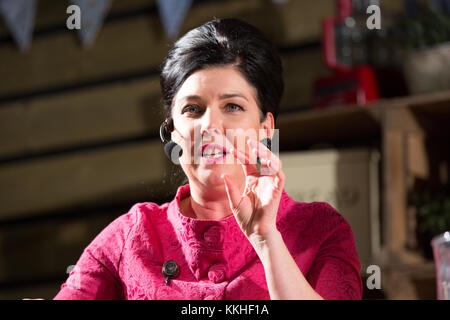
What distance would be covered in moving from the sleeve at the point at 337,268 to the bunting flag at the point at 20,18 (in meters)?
2.18

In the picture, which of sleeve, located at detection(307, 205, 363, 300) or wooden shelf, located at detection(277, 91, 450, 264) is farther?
wooden shelf, located at detection(277, 91, 450, 264)

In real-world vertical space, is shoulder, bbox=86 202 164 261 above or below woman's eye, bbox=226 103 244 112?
below

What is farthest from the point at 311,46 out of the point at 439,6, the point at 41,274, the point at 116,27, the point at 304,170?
the point at 41,274

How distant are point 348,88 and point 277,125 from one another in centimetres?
26

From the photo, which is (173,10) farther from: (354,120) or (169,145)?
(169,145)

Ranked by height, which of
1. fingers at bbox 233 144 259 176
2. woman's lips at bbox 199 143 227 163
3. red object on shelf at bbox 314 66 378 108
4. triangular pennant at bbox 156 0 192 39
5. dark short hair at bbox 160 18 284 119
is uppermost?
triangular pennant at bbox 156 0 192 39

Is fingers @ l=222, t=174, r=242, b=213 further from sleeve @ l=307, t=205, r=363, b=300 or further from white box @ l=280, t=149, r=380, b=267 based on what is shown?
white box @ l=280, t=149, r=380, b=267

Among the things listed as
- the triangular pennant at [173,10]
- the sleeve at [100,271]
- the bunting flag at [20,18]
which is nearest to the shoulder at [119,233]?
the sleeve at [100,271]

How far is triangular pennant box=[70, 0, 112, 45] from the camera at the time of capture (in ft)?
8.32

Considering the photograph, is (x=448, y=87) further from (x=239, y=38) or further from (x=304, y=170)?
(x=239, y=38)

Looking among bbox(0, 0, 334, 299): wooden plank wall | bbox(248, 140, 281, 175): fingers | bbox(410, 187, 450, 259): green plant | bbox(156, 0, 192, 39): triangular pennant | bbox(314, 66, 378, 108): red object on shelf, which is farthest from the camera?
bbox(0, 0, 334, 299): wooden plank wall

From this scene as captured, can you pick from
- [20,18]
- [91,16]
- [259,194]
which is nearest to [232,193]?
[259,194]

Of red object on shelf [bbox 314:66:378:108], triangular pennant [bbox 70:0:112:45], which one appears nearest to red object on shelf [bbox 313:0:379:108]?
red object on shelf [bbox 314:66:378:108]

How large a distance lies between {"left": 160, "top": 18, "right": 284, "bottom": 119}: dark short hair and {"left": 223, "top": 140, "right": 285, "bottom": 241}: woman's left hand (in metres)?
0.15
